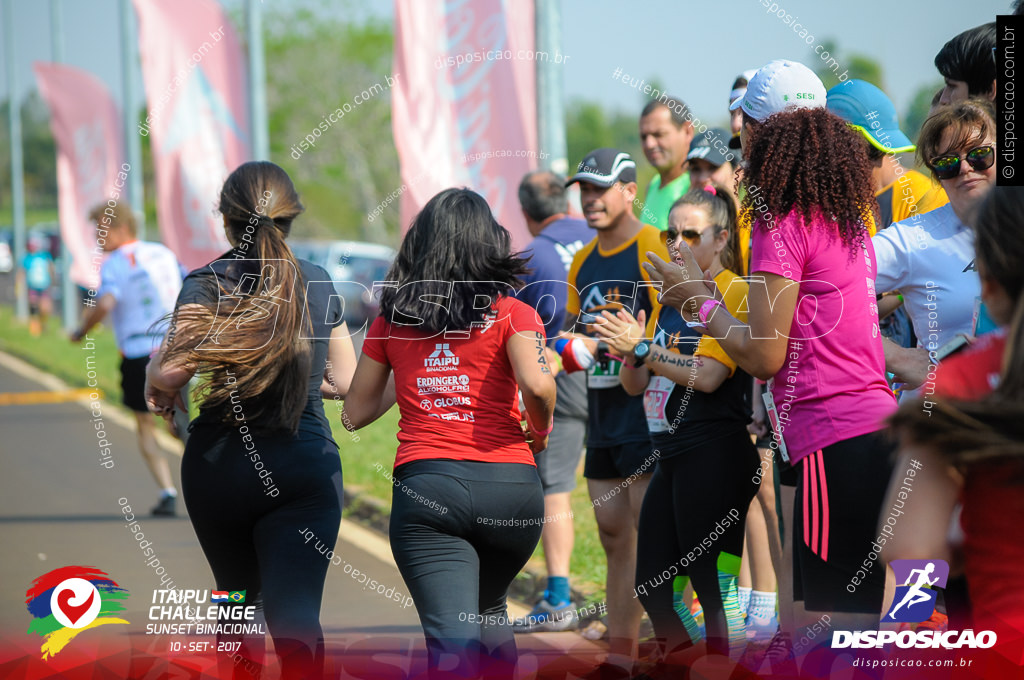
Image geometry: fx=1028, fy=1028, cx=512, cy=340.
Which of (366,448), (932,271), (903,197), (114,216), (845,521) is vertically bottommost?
(366,448)

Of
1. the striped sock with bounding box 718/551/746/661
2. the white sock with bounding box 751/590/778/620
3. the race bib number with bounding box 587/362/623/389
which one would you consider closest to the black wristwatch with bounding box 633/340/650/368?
the race bib number with bounding box 587/362/623/389

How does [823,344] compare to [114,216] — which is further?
[114,216]

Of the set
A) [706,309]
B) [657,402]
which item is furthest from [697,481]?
[706,309]

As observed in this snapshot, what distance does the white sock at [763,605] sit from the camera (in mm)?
4605

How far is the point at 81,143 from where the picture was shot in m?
17.5

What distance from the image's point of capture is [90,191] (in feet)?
57.4

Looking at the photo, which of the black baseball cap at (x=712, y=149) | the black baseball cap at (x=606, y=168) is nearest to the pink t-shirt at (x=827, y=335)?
the black baseball cap at (x=606, y=168)

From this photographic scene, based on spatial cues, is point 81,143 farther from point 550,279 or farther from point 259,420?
point 259,420

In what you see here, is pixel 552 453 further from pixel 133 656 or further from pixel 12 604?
pixel 12 604

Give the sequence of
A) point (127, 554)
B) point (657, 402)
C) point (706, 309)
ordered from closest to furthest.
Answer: point (706, 309)
point (657, 402)
point (127, 554)

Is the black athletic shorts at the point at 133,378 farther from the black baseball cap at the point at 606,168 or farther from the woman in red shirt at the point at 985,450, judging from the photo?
the woman in red shirt at the point at 985,450

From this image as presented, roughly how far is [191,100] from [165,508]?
4916 millimetres

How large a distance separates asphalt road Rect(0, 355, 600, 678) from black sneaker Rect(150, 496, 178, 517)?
0.07 meters

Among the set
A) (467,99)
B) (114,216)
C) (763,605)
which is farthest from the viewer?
(467,99)
